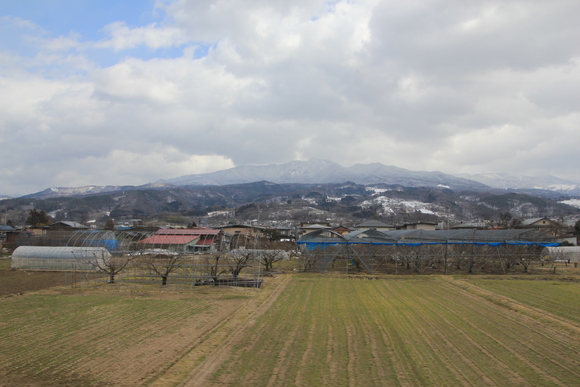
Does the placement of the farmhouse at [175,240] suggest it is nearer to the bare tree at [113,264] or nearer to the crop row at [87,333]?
the bare tree at [113,264]

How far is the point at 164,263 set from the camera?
2655 centimetres

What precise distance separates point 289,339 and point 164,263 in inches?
668

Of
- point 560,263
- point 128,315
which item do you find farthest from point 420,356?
point 560,263

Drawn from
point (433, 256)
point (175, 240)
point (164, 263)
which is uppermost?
point (175, 240)

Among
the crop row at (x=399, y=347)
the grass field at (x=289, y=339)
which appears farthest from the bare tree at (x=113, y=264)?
the crop row at (x=399, y=347)

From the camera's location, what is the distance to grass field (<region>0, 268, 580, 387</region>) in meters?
8.92

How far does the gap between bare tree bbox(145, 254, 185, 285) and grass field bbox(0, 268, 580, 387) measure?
281 cm

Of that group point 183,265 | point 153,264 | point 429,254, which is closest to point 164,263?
point 153,264

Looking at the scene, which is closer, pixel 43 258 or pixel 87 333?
pixel 87 333

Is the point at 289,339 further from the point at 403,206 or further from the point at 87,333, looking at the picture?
the point at 403,206

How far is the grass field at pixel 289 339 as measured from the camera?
29.3 ft

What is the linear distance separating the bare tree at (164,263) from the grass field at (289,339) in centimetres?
281

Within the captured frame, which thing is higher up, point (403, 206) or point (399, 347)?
point (403, 206)

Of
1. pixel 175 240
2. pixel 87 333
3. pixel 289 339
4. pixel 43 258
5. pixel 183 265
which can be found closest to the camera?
pixel 289 339
